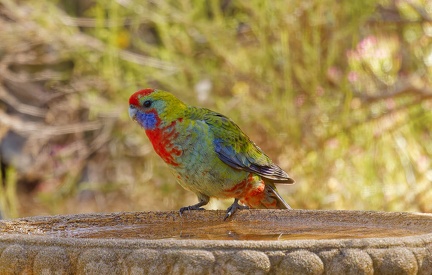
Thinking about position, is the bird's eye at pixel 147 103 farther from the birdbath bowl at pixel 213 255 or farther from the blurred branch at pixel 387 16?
the blurred branch at pixel 387 16

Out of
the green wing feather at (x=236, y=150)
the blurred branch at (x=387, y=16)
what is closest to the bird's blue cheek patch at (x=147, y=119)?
the green wing feather at (x=236, y=150)

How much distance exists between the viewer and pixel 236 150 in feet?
11.0

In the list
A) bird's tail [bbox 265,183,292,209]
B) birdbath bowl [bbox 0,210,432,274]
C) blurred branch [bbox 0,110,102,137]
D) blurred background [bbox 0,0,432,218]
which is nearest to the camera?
birdbath bowl [bbox 0,210,432,274]

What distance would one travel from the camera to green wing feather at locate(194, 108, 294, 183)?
332cm

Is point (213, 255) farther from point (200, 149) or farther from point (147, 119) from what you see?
point (147, 119)

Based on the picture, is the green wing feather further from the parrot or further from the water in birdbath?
the water in birdbath

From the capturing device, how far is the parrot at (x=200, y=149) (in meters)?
3.25

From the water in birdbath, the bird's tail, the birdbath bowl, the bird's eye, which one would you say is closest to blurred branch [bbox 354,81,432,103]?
the bird's tail

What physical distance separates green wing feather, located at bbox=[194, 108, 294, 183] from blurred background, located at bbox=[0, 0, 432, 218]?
1.29m

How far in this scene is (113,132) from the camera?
659cm

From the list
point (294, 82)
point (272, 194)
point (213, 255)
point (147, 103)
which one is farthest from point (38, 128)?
point (213, 255)

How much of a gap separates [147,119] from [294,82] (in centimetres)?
221

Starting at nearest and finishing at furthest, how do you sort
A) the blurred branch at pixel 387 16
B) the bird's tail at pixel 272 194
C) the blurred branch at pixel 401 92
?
the bird's tail at pixel 272 194
the blurred branch at pixel 401 92
the blurred branch at pixel 387 16

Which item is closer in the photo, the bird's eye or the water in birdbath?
the water in birdbath
